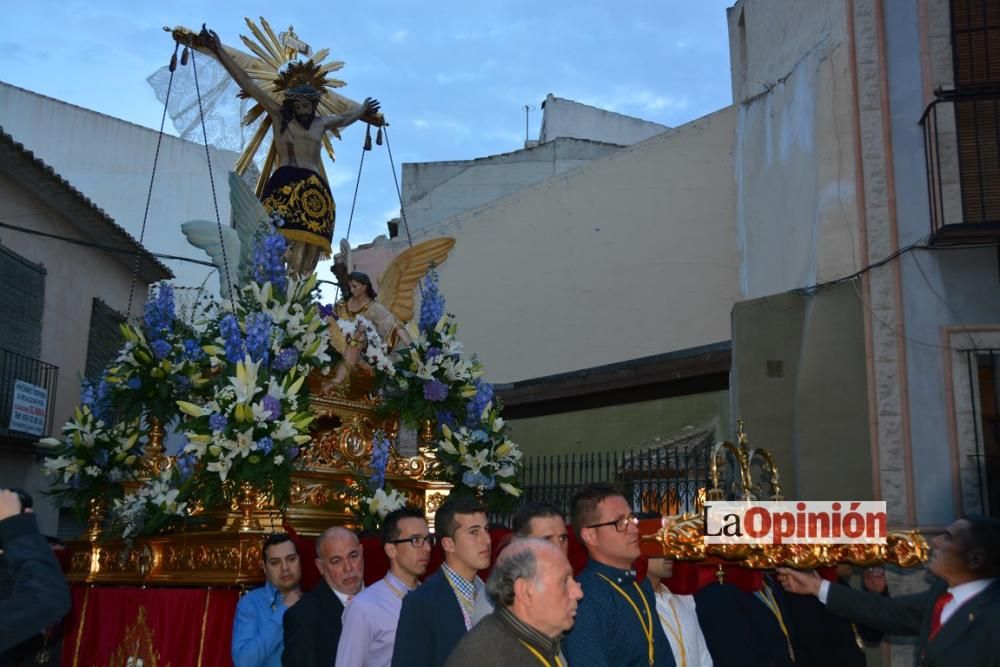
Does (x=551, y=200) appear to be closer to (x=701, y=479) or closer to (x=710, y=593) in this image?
(x=701, y=479)

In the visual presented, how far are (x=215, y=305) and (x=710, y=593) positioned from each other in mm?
3615

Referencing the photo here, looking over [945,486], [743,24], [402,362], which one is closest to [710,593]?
[402,362]

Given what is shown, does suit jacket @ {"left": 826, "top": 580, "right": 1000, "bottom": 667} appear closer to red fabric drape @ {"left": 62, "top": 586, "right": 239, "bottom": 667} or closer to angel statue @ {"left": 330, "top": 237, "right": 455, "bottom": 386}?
red fabric drape @ {"left": 62, "top": 586, "right": 239, "bottom": 667}

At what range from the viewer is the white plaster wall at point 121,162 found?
689 inches

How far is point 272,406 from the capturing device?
5.55 m

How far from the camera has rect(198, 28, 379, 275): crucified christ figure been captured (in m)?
7.29

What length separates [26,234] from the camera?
43.3 feet

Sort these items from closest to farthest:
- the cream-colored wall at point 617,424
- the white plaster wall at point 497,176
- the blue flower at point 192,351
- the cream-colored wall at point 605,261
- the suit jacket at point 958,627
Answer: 1. the suit jacket at point 958,627
2. the blue flower at point 192,351
3. the cream-colored wall at point 617,424
4. the cream-colored wall at point 605,261
5. the white plaster wall at point 497,176

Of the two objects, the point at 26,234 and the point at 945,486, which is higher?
the point at 26,234

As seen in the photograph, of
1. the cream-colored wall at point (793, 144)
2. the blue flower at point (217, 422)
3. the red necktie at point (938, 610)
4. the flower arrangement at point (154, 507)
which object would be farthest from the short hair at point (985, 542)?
the cream-colored wall at point (793, 144)

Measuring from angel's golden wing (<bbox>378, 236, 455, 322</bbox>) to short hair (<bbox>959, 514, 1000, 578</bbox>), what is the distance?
420 cm

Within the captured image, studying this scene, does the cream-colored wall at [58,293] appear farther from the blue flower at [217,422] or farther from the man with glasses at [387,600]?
the man with glasses at [387,600]

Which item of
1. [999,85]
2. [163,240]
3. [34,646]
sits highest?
[163,240]

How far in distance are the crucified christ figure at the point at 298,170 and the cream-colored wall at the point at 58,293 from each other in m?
6.36
